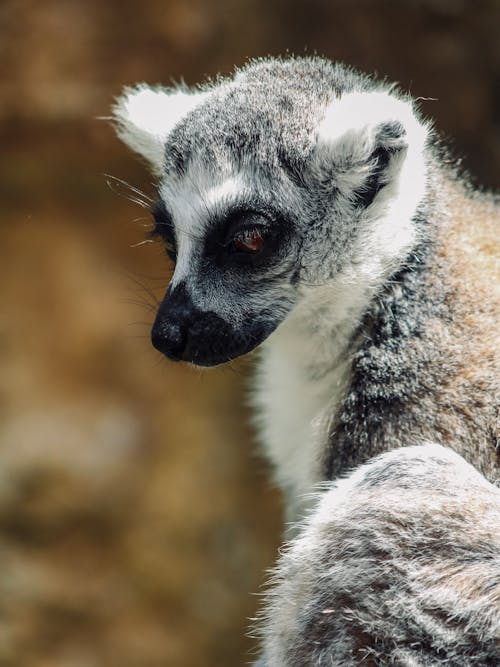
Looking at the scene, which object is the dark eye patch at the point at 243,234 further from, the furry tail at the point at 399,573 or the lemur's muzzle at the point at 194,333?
the furry tail at the point at 399,573

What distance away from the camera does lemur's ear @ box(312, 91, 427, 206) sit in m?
3.32

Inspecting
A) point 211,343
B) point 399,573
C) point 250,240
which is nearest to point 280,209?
point 250,240

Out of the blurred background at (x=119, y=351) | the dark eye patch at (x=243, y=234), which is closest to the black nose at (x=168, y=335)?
the dark eye patch at (x=243, y=234)

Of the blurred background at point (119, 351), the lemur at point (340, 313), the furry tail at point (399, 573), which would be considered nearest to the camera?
the furry tail at point (399, 573)

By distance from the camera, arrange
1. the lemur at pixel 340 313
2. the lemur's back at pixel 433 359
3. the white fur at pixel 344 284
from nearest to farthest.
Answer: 1. the lemur at pixel 340 313
2. the lemur's back at pixel 433 359
3. the white fur at pixel 344 284

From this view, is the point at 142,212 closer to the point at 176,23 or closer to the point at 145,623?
the point at 176,23

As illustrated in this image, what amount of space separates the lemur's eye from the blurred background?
301 centimetres

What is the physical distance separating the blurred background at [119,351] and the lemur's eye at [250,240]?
301 cm

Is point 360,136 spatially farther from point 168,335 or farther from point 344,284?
point 168,335

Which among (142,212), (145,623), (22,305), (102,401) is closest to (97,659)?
(145,623)

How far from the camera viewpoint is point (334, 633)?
2.71m

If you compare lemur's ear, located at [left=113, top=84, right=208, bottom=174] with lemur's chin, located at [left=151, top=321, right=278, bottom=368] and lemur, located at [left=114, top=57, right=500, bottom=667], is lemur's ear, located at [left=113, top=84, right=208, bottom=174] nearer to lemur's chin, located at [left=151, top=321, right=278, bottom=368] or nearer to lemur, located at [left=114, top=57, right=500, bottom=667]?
lemur, located at [left=114, top=57, right=500, bottom=667]

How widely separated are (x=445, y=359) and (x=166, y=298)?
3.18 feet

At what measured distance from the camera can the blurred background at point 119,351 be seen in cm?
636
